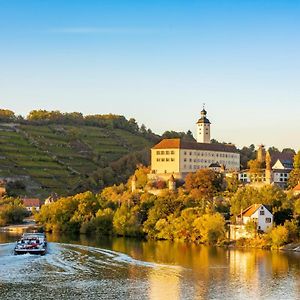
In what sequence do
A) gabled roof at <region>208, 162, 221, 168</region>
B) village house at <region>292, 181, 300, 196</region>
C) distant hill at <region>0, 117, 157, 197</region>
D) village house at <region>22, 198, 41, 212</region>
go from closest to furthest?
Answer: 1. village house at <region>292, 181, 300, 196</region>
2. gabled roof at <region>208, 162, 221, 168</region>
3. village house at <region>22, 198, 41, 212</region>
4. distant hill at <region>0, 117, 157, 197</region>

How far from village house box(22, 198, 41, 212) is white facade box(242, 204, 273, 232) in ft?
141

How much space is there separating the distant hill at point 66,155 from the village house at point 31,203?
5.59 meters

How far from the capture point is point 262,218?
6469 cm

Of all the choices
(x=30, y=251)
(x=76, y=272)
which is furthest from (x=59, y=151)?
(x=76, y=272)

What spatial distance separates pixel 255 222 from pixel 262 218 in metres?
1.05

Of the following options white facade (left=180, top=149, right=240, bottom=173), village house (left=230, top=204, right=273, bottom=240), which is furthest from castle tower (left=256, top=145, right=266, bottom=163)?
village house (left=230, top=204, right=273, bottom=240)

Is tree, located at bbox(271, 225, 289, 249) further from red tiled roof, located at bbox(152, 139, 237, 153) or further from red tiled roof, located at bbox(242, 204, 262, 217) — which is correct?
red tiled roof, located at bbox(152, 139, 237, 153)

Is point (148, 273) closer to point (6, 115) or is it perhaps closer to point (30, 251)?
point (30, 251)

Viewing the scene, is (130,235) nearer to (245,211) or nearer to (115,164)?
(245,211)

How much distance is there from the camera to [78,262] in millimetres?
51500

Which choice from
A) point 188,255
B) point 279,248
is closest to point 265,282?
point 188,255

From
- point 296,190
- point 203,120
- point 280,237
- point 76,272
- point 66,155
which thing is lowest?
point 76,272

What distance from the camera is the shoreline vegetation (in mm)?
64812

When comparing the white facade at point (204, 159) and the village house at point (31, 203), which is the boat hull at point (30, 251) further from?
the village house at point (31, 203)
